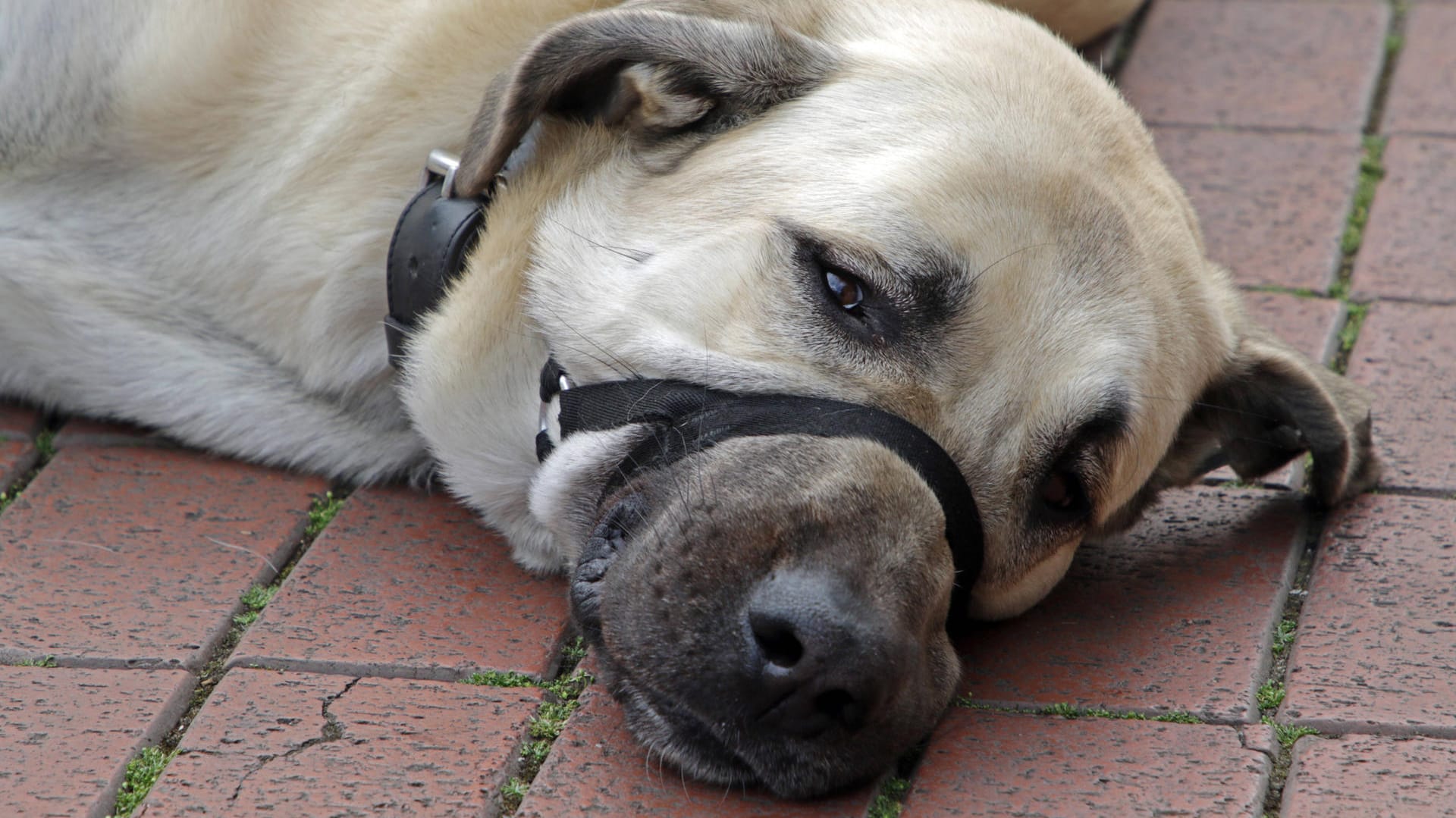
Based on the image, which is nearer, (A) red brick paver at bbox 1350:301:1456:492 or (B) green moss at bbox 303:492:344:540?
(B) green moss at bbox 303:492:344:540

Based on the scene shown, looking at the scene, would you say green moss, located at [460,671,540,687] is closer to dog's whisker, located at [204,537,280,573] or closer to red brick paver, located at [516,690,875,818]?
red brick paver, located at [516,690,875,818]

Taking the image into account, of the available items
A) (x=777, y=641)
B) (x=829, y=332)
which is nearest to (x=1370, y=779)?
(x=777, y=641)

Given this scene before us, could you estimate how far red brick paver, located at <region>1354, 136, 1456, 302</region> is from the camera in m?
4.20

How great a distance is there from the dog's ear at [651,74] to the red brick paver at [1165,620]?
3.63ft

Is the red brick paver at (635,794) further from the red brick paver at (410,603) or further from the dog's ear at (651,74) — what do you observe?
the dog's ear at (651,74)

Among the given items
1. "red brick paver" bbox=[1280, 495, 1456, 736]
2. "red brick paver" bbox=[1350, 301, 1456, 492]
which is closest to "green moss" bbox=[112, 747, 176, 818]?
"red brick paver" bbox=[1280, 495, 1456, 736]

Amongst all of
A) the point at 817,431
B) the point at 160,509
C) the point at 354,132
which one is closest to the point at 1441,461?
the point at 817,431

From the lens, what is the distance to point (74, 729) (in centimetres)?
256

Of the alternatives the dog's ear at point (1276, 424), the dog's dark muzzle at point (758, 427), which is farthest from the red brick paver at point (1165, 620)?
the dog's dark muzzle at point (758, 427)

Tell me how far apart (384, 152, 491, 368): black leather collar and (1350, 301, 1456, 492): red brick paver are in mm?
2052

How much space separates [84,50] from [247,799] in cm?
184

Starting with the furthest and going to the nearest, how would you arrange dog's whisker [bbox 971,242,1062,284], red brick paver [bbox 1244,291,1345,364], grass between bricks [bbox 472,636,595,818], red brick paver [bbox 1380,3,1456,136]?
red brick paver [bbox 1380,3,1456,136], red brick paver [bbox 1244,291,1345,364], dog's whisker [bbox 971,242,1062,284], grass between bricks [bbox 472,636,595,818]

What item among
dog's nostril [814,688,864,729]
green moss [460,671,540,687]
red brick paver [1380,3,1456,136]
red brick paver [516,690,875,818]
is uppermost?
dog's nostril [814,688,864,729]

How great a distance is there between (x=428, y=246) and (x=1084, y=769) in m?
1.55
